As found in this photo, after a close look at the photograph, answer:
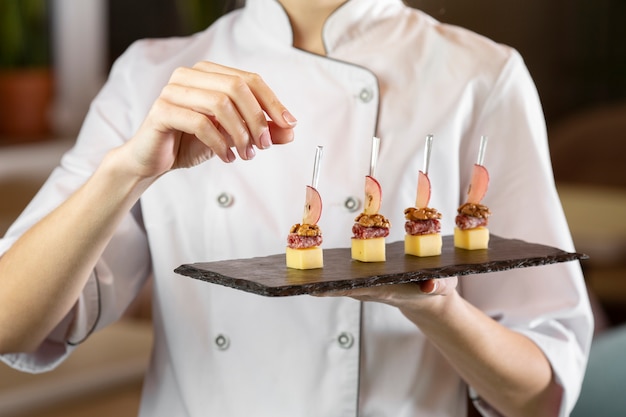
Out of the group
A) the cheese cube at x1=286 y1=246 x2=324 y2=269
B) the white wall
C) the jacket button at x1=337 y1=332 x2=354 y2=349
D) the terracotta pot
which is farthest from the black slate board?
the white wall

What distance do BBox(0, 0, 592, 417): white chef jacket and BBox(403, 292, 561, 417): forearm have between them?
0.09 ft

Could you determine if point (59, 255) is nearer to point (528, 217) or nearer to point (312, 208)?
point (312, 208)

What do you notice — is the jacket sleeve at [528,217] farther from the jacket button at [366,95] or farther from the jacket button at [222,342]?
the jacket button at [222,342]

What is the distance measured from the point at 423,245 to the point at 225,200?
280 mm

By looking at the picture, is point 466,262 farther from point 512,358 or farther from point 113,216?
point 113,216

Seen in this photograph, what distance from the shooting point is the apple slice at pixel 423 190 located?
3.95 feet

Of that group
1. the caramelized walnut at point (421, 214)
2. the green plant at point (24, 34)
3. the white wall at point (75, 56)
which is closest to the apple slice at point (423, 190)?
the caramelized walnut at point (421, 214)

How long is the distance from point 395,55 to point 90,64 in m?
3.06

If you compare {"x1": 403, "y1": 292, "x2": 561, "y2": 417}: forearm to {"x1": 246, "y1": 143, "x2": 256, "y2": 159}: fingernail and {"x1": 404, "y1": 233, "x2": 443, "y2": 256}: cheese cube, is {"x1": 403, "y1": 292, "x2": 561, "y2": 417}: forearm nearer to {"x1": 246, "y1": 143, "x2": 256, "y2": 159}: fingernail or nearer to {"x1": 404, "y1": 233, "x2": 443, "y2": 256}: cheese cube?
{"x1": 404, "y1": 233, "x2": 443, "y2": 256}: cheese cube

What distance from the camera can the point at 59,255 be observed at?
118 centimetres

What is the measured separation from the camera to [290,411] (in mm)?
1309

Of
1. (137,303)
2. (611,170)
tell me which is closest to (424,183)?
(137,303)

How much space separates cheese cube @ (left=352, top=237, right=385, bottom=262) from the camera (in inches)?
44.9

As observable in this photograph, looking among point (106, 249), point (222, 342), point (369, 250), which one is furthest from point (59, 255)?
point (369, 250)
